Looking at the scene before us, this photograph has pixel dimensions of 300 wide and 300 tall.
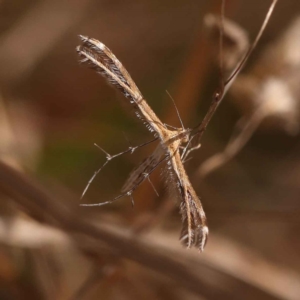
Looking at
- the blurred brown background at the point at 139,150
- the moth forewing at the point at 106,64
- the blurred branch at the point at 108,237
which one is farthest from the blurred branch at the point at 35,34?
the moth forewing at the point at 106,64

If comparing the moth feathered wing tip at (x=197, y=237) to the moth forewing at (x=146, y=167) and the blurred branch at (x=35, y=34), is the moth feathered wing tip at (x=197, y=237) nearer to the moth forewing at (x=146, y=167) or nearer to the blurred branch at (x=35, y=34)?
the moth forewing at (x=146, y=167)

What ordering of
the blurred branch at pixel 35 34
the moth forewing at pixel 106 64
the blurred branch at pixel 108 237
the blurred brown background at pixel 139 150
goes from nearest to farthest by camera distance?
the moth forewing at pixel 106 64 < the blurred branch at pixel 108 237 < the blurred brown background at pixel 139 150 < the blurred branch at pixel 35 34

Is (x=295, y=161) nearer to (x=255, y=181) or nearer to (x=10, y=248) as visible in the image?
(x=255, y=181)

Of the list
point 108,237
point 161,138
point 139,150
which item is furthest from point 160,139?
point 139,150

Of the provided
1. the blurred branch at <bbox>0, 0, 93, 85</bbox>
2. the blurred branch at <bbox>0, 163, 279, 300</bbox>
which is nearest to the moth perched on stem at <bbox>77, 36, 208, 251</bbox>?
the blurred branch at <bbox>0, 163, 279, 300</bbox>

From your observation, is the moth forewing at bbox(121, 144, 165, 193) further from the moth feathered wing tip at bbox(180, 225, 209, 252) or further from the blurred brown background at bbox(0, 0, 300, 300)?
the blurred brown background at bbox(0, 0, 300, 300)

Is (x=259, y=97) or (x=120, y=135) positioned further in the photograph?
(x=120, y=135)

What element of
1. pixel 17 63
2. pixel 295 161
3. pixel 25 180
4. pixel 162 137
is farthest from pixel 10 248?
pixel 295 161
